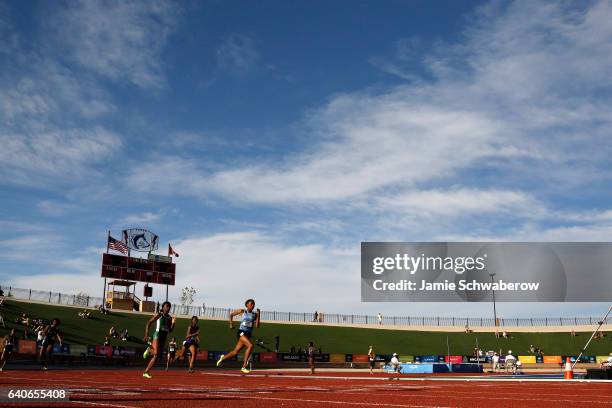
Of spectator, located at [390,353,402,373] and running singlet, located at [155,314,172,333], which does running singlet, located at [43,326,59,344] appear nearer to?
running singlet, located at [155,314,172,333]

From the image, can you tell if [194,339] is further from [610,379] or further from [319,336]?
[319,336]

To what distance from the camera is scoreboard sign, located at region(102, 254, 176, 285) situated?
2360 inches

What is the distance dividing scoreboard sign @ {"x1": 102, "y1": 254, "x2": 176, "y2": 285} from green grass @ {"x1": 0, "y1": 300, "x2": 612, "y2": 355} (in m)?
3.83

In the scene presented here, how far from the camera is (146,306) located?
64.8 metres

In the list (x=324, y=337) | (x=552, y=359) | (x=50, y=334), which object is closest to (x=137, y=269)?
(x=324, y=337)

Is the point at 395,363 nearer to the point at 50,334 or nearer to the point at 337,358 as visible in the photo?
the point at 50,334

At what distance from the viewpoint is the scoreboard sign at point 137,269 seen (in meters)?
59.9

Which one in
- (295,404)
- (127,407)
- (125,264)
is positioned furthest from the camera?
(125,264)

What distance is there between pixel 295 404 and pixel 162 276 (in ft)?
187

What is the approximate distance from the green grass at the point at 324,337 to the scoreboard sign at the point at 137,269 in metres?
3.83

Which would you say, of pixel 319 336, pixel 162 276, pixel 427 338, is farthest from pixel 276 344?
pixel 427 338

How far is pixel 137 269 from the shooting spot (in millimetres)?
61969

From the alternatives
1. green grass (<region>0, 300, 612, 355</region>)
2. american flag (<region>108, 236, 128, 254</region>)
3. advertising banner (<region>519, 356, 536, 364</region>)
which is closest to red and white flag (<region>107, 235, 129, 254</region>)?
american flag (<region>108, 236, 128, 254</region>)

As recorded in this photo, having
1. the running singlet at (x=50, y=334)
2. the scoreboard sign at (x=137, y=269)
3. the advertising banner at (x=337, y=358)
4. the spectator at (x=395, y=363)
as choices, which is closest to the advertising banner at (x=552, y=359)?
the advertising banner at (x=337, y=358)
